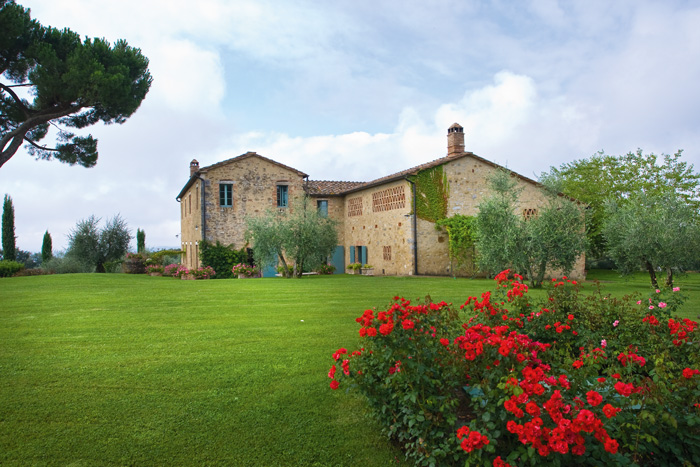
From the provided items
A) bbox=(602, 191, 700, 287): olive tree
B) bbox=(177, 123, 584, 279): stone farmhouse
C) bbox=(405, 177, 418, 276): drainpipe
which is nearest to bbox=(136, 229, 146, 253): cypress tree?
→ bbox=(177, 123, 584, 279): stone farmhouse

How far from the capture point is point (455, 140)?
24.0 m

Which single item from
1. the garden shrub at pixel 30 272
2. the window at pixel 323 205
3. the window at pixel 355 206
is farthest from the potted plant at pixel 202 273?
the window at pixel 355 206

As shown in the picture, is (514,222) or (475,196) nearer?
(514,222)

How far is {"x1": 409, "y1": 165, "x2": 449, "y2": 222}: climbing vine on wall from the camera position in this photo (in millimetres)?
22281

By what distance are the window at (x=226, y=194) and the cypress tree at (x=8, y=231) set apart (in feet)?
48.6

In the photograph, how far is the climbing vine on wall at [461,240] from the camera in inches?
867

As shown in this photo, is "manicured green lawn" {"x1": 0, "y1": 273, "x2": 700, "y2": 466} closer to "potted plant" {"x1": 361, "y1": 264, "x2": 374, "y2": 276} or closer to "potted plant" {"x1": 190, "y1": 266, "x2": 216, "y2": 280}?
"potted plant" {"x1": 190, "y1": 266, "x2": 216, "y2": 280}

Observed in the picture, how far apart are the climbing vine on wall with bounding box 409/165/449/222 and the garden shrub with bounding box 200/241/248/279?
33.8ft

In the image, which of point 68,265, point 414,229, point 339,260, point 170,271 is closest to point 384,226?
point 414,229

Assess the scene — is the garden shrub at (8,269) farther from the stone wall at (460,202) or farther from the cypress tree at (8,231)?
the stone wall at (460,202)

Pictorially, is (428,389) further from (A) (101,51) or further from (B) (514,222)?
(A) (101,51)

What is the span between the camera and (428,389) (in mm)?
3467

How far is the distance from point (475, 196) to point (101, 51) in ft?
57.9

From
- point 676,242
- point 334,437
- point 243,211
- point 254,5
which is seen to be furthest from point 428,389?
point 243,211
